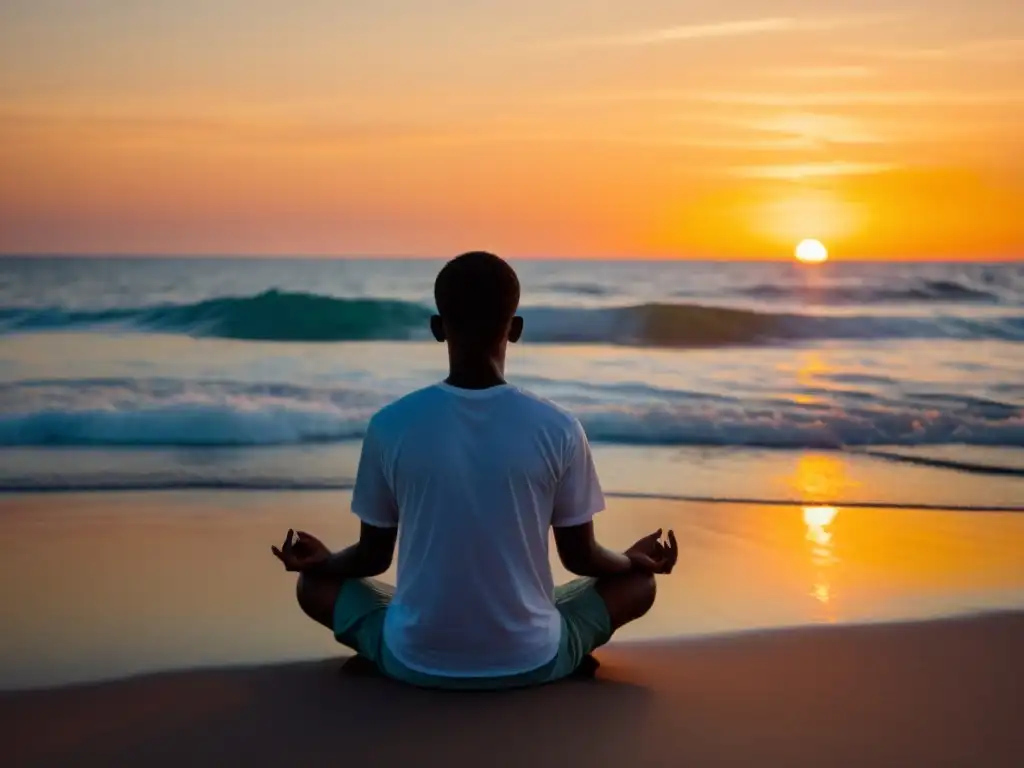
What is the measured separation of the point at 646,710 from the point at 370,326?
742 inches

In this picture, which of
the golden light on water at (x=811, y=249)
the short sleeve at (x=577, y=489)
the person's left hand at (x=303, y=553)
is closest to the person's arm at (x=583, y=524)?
the short sleeve at (x=577, y=489)

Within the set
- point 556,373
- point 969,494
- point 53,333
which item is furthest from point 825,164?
point 969,494

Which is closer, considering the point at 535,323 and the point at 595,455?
the point at 595,455

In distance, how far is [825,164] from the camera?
68.6 feet

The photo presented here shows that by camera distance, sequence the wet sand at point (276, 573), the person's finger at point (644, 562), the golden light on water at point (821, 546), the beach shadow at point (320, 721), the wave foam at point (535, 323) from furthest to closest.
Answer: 1. the wave foam at point (535, 323)
2. the golden light on water at point (821, 546)
3. the wet sand at point (276, 573)
4. the person's finger at point (644, 562)
5. the beach shadow at point (320, 721)

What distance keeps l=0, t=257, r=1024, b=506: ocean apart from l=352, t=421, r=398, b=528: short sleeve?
4339 mm

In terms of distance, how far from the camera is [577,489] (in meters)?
3.47

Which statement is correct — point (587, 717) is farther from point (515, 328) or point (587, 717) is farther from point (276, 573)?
point (276, 573)

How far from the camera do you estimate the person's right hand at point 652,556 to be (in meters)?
3.75

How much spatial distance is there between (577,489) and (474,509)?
28 cm

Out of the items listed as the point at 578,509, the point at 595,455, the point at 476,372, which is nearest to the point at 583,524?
the point at 578,509

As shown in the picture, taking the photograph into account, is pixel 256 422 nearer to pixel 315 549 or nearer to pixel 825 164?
pixel 315 549

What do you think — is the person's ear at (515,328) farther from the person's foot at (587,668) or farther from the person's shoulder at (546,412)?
the person's foot at (587,668)

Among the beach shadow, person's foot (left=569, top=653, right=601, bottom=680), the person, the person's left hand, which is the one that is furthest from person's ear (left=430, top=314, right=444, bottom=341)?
person's foot (left=569, top=653, right=601, bottom=680)
